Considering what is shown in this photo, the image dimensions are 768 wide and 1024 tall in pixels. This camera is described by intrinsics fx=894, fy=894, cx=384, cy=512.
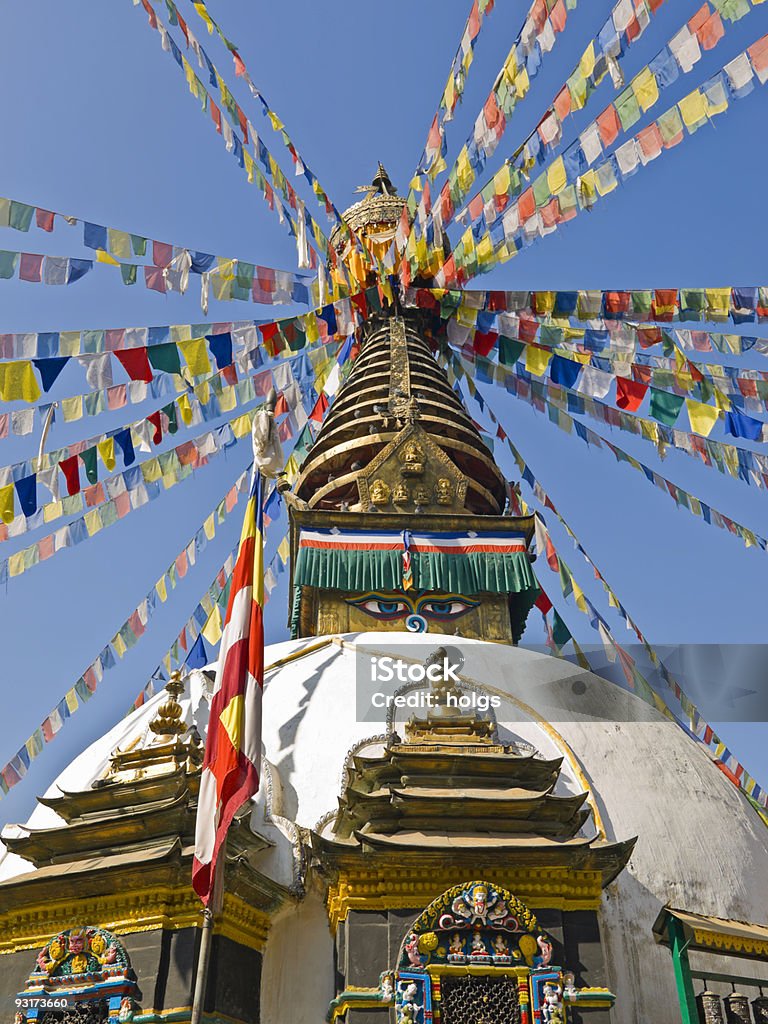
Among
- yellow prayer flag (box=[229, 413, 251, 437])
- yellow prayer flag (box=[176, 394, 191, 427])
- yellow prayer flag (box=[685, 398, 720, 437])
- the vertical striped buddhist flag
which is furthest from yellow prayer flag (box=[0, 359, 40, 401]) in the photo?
yellow prayer flag (box=[685, 398, 720, 437])

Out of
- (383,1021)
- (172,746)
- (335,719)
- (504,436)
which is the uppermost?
(504,436)

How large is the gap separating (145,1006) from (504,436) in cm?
875

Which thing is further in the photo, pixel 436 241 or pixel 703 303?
pixel 436 241

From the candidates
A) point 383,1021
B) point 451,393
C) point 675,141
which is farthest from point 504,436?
point 383,1021

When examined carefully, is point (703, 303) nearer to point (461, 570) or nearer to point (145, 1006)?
point (461, 570)

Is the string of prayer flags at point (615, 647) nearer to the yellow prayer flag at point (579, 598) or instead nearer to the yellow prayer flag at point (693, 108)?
the yellow prayer flag at point (579, 598)

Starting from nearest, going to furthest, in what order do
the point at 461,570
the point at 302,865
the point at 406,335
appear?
1. the point at 302,865
2. the point at 461,570
3. the point at 406,335

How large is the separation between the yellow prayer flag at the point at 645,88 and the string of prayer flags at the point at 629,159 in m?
0.15

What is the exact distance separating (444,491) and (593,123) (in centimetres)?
468

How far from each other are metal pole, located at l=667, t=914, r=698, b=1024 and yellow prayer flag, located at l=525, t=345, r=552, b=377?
5.18 m

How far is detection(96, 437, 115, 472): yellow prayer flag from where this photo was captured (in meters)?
8.32

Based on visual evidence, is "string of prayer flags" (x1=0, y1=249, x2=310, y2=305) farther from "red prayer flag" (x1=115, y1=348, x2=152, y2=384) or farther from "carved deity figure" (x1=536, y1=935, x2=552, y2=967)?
"carved deity figure" (x1=536, y1=935, x2=552, y2=967)

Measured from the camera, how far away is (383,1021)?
15.9ft

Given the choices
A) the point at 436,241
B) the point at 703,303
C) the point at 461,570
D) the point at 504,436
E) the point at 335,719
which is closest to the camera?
the point at 335,719
